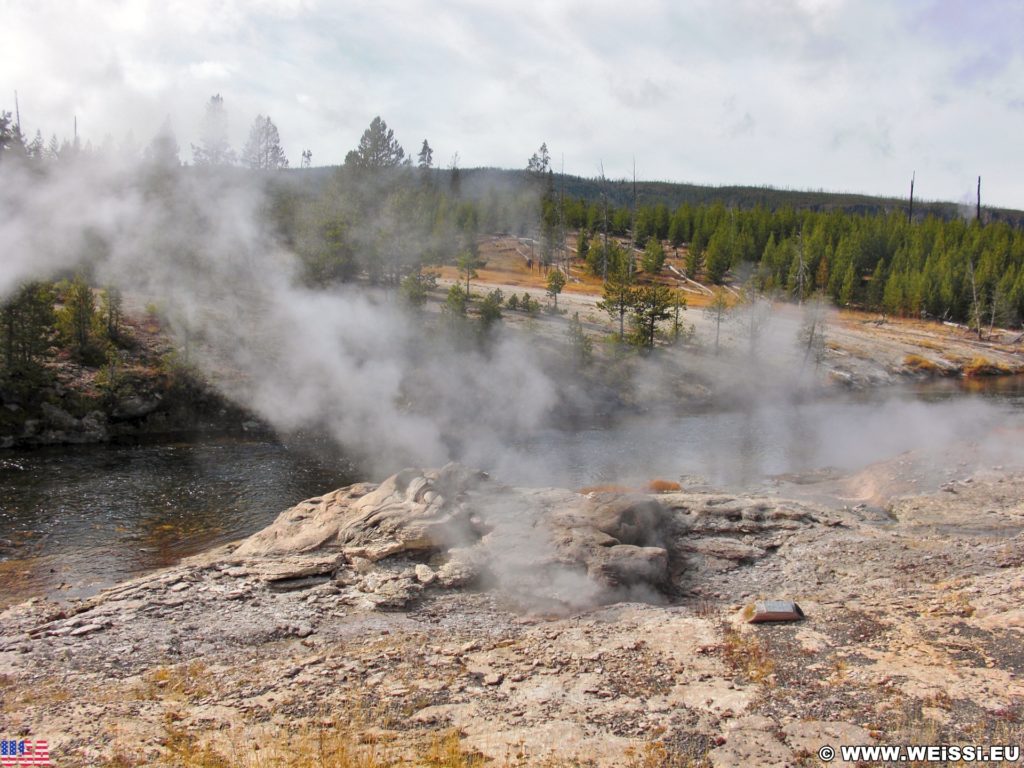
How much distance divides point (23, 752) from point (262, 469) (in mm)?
19263

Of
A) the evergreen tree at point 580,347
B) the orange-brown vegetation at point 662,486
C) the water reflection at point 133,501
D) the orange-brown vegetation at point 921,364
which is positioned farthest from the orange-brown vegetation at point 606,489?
the orange-brown vegetation at point 921,364

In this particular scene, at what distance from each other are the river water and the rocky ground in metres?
3.44

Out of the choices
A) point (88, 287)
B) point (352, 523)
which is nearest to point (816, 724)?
point (352, 523)

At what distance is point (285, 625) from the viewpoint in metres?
13.1

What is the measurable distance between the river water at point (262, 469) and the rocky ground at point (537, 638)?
3439 mm

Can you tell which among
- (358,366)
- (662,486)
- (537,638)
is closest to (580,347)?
(358,366)

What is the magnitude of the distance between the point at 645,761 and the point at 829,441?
29.1 metres

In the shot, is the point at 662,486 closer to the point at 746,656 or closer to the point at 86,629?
the point at 746,656

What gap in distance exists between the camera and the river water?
63.0ft

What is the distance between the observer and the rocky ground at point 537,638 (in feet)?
30.9

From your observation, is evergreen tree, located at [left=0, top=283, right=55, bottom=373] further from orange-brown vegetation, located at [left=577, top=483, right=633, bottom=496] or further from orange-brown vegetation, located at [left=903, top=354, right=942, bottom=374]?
orange-brown vegetation, located at [left=903, top=354, right=942, bottom=374]

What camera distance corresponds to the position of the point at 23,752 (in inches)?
357

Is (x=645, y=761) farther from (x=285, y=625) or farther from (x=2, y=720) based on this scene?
(x=2, y=720)

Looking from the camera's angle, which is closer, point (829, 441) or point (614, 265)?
point (829, 441)
